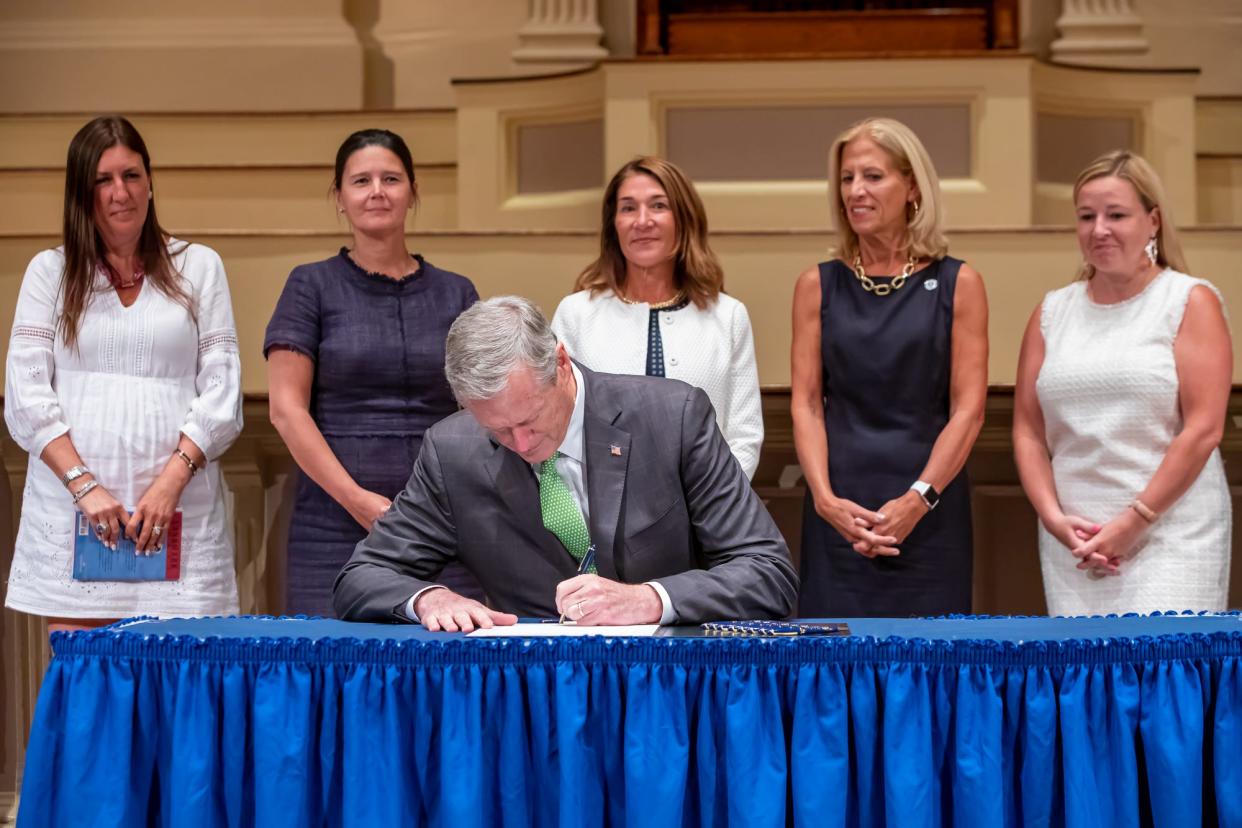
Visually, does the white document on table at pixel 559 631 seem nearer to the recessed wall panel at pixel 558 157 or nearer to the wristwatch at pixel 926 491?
the wristwatch at pixel 926 491

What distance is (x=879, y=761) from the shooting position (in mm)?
2076

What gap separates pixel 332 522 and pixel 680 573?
1.04m

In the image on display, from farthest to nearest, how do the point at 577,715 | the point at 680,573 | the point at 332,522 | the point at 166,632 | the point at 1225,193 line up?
the point at 1225,193 < the point at 332,522 < the point at 680,573 < the point at 166,632 < the point at 577,715

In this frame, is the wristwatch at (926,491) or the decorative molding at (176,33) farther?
the decorative molding at (176,33)

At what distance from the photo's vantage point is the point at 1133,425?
323cm

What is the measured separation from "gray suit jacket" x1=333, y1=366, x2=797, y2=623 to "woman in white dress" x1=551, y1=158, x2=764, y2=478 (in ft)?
2.35

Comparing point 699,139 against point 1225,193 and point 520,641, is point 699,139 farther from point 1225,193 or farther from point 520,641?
point 520,641

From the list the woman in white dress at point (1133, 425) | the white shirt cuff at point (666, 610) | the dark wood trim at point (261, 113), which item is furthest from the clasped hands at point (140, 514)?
the dark wood trim at point (261, 113)

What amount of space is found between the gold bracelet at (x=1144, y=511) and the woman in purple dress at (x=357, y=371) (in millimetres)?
1371

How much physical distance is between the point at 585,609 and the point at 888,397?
4.22ft

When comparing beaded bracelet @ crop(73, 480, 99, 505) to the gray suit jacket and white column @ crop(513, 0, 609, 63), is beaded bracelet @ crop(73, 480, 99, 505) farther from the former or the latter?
white column @ crop(513, 0, 609, 63)

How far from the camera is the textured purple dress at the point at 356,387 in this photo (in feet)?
10.7

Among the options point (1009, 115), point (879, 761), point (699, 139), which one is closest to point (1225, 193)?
point (1009, 115)

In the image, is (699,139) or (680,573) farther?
(699,139)
